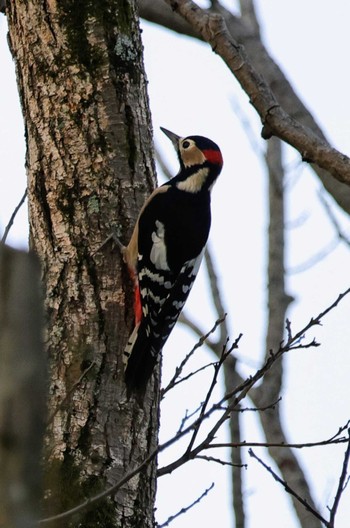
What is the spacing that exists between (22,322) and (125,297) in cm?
257

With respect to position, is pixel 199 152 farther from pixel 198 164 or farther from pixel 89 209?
pixel 89 209

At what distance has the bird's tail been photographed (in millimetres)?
3475

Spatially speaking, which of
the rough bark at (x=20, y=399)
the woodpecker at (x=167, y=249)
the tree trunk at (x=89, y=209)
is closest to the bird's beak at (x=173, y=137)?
the woodpecker at (x=167, y=249)

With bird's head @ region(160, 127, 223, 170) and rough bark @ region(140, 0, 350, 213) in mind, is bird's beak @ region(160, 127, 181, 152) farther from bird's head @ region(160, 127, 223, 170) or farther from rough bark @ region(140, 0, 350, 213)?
rough bark @ region(140, 0, 350, 213)

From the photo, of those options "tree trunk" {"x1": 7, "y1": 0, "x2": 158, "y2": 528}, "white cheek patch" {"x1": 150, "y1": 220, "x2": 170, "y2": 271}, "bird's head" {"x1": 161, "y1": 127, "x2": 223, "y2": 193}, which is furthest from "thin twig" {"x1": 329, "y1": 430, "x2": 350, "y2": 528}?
"bird's head" {"x1": 161, "y1": 127, "x2": 223, "y2": 193}

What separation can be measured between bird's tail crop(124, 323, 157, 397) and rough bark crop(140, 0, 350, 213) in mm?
1843

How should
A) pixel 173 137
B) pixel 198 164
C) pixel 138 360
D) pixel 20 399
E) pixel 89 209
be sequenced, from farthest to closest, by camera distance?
1. pixel 173 137
2. pixel 198 164
3. pixel 89 209
4. pixel 138 360
5. pixel 20 399

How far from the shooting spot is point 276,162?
6098mm

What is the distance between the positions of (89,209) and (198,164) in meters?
1.36

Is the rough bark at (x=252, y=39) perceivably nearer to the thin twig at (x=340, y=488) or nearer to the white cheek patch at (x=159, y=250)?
the white cheek patch at (x=159, y=250)

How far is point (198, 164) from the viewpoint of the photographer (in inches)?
199

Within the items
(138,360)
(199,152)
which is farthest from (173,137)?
(138,360)

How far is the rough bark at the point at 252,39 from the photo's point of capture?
5.27 meters

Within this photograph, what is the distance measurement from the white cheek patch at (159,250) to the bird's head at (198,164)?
1.85ft
